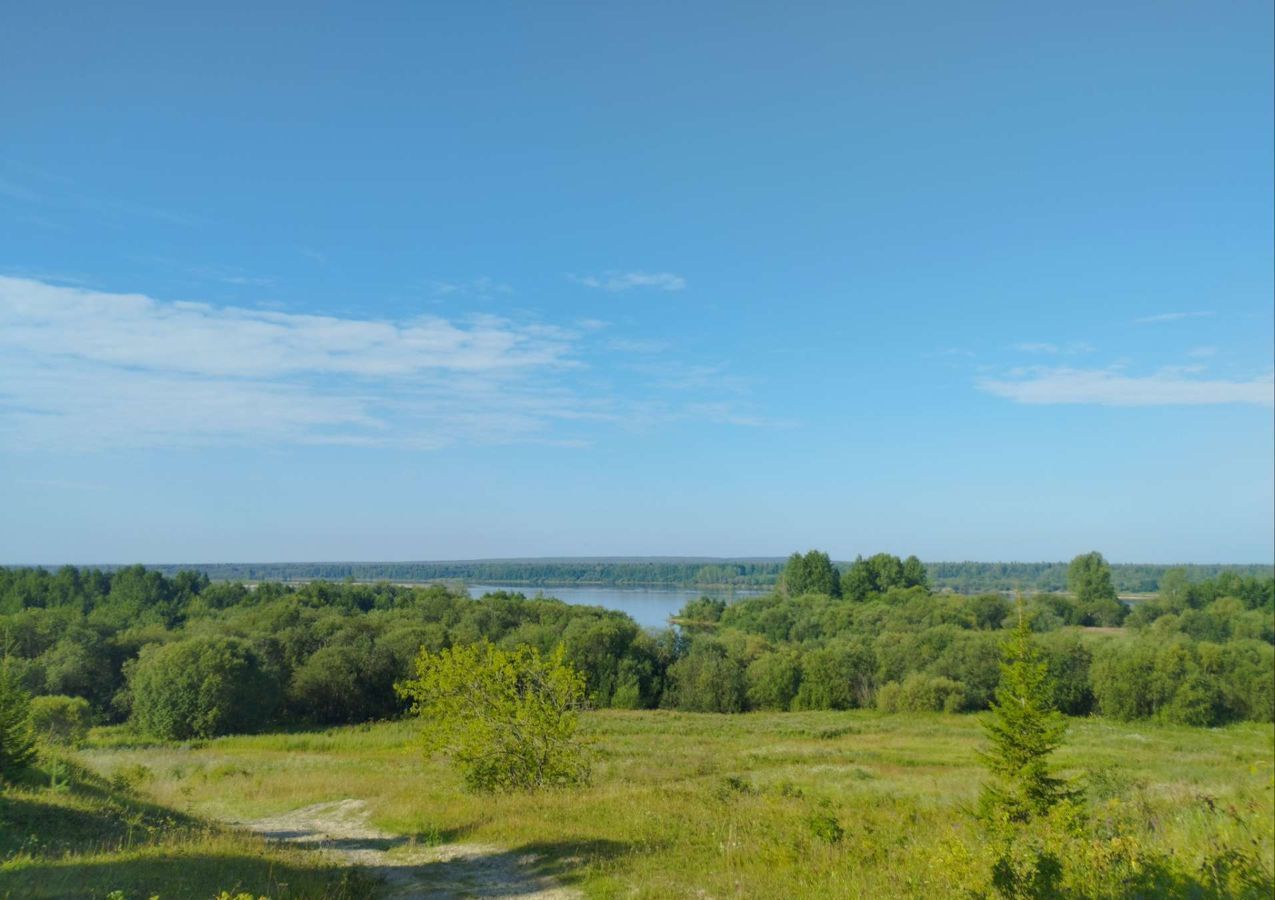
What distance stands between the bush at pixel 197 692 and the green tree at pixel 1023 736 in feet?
141

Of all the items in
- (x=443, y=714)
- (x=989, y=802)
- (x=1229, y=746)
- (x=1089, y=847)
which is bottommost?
(x=1229, y=746)

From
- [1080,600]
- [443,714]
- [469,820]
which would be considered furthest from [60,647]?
[1080,600]

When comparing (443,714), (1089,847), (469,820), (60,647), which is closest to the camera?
(1089,847)

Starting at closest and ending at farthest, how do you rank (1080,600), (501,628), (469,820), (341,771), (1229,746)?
(469,820) → (341,771) → (1229,746) → (501,628) → (1080,600)

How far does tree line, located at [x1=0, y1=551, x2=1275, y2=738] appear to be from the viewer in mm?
50125

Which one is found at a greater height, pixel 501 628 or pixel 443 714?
pixel 443 714

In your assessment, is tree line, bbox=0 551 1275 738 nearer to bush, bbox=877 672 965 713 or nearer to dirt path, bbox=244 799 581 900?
bush, bbox=877 672 965 713

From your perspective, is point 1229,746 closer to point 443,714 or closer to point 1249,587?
point 443,714

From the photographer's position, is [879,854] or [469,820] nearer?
[879,854]

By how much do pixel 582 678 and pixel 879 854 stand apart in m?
9.67

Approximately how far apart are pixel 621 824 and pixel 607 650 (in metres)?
52.9

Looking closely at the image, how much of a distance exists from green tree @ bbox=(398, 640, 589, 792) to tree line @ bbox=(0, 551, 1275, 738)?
17082 millimetres

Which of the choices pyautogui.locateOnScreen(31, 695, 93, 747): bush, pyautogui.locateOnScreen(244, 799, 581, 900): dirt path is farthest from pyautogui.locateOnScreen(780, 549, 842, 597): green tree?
pyautogui.locateOnScreen(244, 799, 581, 900): dirt path

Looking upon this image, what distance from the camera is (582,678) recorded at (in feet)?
60.2
